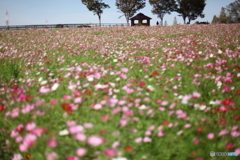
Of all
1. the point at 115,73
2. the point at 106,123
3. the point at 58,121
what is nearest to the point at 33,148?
the point at 58,121

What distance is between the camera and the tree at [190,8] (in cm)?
5175

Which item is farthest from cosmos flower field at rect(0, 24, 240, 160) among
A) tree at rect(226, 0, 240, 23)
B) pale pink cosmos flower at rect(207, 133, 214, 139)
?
tree at rect(226, 0, 240, 23)

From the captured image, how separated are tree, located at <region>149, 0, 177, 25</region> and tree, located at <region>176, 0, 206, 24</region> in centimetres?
202

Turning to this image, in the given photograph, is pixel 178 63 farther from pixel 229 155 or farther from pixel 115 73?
pixel 229 155

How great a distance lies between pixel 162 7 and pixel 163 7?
0.33 metres

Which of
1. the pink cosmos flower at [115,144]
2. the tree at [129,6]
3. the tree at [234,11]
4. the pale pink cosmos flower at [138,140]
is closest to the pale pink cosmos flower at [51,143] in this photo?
the pink cosmos flower at [115,144]

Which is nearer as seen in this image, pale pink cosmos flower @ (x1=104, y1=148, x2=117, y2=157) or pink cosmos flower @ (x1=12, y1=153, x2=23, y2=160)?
pale pink cosmos flower @ (x1=104, y1=148, x2=117, y2=157)

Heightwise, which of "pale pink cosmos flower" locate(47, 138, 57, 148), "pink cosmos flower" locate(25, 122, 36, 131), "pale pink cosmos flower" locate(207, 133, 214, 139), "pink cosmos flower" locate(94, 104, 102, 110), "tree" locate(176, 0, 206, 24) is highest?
"tree" locate(176, 0, 206, 24)

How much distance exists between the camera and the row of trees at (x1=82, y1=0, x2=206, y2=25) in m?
51.8

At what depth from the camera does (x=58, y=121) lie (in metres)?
2.01

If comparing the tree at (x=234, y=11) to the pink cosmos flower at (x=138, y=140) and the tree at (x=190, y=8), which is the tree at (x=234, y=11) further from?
the pink cosmos flower at (x=138, y=140)

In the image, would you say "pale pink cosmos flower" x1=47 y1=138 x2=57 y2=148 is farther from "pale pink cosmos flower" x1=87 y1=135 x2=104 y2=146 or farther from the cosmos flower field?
"pale pink cosmos flower" x1=87 y1=135 x2=104 y2=146

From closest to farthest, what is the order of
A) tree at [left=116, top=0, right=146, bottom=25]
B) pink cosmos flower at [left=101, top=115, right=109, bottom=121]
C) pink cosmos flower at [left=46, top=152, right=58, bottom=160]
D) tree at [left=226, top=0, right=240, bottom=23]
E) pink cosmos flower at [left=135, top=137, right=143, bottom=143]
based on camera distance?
pink cosmos flower at [left=46, top=152, right=58, bottom=160] → pink cosmos flower at [left=135, top=137, right=143, bottom=143] → pink cosmos flower at [left=101, top=115, right=109, bottom=121] → tree at [left=116, top=0, right=146, bottom=25] → tree at [left=226, top=0, right=240, bottom=23]

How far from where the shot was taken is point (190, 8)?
171 feet
